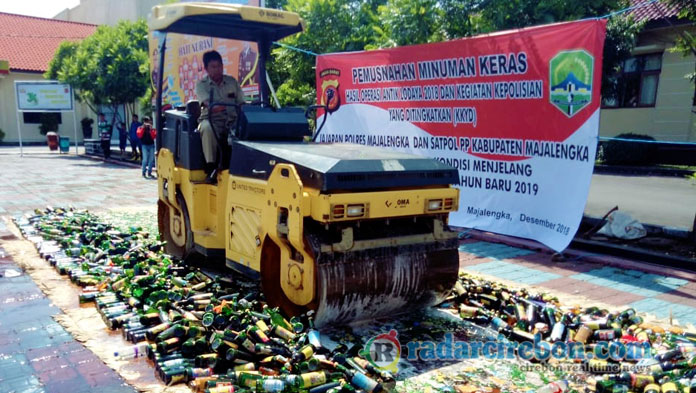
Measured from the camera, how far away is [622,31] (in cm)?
1723

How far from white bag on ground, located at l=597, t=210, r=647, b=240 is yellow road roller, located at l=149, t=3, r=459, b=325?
412cm

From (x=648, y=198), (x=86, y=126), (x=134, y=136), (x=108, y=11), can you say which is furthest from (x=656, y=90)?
(x=108, y=11)

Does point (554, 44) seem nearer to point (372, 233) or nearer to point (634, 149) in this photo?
point (372, 233)

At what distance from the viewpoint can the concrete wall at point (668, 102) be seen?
18.7 metres

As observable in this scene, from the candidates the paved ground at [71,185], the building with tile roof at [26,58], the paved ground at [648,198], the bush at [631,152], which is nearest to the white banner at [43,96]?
the paved ground at [71,185]

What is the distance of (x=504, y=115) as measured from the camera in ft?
26.0

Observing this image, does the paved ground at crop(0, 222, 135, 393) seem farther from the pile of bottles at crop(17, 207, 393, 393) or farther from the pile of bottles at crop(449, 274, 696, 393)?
the pile of bottles at crop(449, 274, 696, 393)

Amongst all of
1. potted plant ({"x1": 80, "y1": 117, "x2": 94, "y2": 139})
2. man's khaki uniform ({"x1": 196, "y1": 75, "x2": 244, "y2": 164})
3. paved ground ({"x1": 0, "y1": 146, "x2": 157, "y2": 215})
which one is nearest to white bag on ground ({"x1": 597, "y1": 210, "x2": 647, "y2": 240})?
man's khaki uniform ({"x1": 196, "y1": 75, "x2": 244, "y2": 164})

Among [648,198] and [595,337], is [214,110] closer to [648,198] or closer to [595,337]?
[595,337]

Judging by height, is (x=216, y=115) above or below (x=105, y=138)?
above

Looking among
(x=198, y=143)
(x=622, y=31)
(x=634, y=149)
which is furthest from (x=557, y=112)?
(x=634, y=149)

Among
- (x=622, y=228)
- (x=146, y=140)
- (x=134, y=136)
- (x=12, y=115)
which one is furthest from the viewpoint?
(x=12, y=115)

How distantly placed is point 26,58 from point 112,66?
16067 millimetres

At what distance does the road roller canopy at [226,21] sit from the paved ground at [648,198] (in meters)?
6.49
